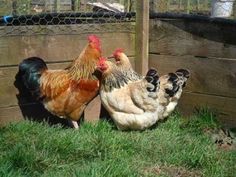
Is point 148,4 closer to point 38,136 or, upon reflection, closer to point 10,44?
point 10,44

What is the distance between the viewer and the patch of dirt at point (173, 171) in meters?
3.96

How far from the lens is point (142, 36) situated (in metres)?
5.78

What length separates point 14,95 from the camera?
5012mm

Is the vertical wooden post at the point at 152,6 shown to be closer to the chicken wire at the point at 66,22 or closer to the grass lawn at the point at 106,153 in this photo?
the chicken wire at the point at 66,22

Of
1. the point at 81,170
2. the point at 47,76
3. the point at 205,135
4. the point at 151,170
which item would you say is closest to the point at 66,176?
the point at 81,170

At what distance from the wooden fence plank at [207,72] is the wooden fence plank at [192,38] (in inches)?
2.8

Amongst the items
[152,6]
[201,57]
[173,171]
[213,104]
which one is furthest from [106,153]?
[152,6]

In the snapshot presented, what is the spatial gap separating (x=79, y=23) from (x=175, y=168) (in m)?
2.42

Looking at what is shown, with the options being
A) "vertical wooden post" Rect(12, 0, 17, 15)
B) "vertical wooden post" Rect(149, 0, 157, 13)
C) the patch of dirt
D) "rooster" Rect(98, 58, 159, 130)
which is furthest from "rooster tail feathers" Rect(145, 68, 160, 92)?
"vertical wooden post" Rect(12, 0, 17, 15)

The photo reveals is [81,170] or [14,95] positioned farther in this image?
[14,95]

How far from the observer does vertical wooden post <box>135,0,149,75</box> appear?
5691 millimetres

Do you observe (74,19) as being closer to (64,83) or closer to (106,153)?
(64,83)

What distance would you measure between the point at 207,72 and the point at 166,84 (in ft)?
1.85

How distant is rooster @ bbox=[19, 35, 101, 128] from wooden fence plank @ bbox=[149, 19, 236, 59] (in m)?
1.05
